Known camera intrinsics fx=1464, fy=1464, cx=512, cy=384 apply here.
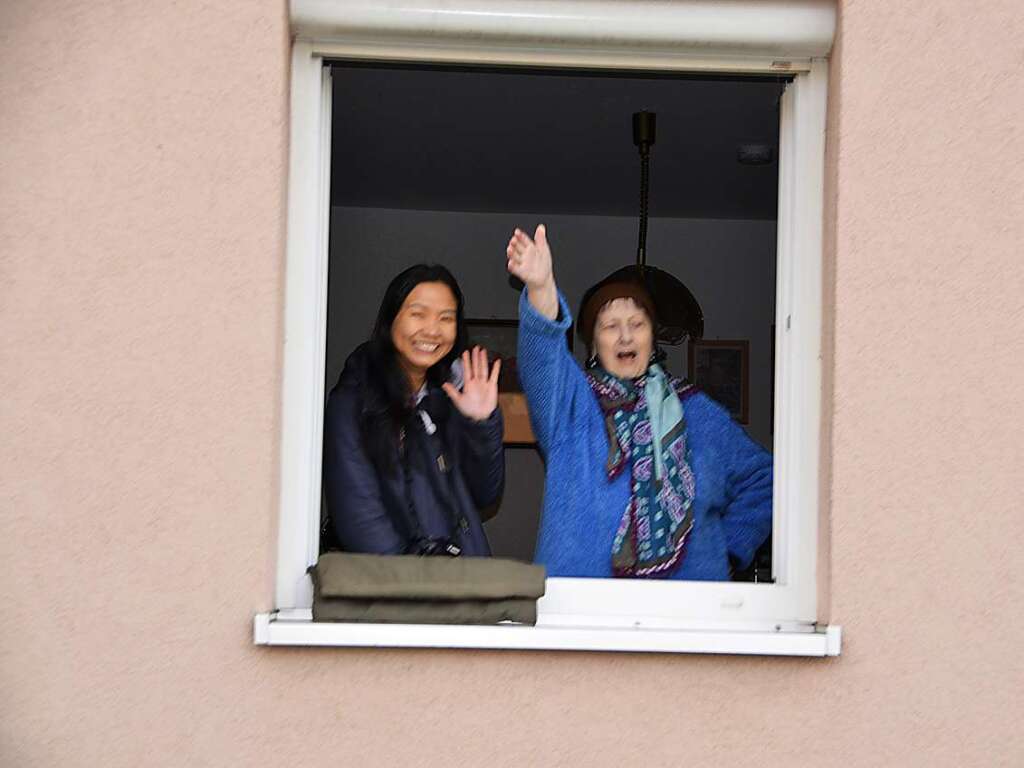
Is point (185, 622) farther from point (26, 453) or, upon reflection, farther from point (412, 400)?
point (412, 400)

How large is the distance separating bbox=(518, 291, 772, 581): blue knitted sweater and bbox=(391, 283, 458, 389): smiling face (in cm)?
35

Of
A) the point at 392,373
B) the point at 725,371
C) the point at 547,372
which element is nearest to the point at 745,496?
the point at 547,372

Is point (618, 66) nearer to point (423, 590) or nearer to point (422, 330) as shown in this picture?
point (422, 330)

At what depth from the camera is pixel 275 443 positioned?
3092 mm

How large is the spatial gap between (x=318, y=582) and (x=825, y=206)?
1372 millimetres

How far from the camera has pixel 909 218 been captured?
3.11 metres

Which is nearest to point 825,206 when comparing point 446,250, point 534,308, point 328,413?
point 534,308

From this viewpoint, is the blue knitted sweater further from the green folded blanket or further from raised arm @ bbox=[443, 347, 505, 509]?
the green folded blanket

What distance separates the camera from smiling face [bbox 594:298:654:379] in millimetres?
3846

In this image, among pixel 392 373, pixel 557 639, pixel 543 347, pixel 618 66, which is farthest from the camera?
pixel 392 373

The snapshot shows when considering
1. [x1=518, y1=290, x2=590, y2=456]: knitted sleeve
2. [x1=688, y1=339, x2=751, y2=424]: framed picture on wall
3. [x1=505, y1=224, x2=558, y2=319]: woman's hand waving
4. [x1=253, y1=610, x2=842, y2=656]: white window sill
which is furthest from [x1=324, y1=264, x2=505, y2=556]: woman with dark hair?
[x1=688, y1=339, x2=751, y2=424]: framed picture on wall

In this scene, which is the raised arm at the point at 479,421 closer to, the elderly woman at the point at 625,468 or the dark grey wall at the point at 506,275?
the elderly woman at the point at 625,468

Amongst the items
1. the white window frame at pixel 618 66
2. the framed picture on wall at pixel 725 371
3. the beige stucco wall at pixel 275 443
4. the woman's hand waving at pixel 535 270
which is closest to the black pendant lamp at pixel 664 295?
the woman's hand waving at pixel 535 270

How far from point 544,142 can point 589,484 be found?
302 centimetres
